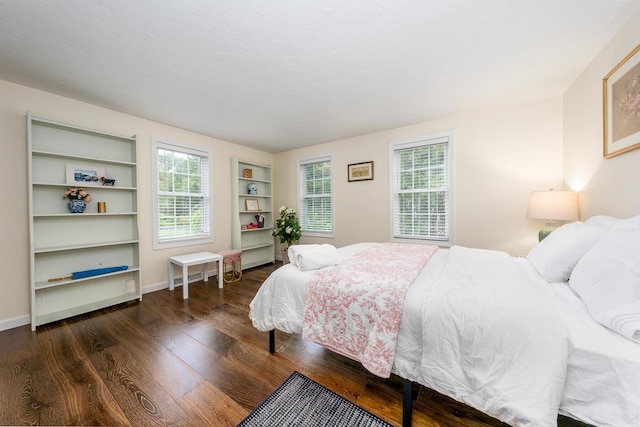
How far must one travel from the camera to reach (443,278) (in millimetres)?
1442

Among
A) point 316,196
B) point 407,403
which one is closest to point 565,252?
point 407,403

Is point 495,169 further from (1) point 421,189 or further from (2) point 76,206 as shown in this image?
(2) point 76,206

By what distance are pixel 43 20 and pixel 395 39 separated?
2.47m

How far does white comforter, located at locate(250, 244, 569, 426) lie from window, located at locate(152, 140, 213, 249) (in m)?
3.60

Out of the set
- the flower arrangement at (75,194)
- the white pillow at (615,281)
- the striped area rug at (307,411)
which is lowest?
the striped area rug at (307,411)

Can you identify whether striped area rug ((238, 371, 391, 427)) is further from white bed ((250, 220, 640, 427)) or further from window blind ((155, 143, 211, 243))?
window blind ((155, 143, 211, 243))

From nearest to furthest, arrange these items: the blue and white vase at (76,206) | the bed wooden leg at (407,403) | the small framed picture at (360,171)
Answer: the bed wooden leg at (407,403)
the blue and white vase at (76,206)
the small framed picture at (360,171)

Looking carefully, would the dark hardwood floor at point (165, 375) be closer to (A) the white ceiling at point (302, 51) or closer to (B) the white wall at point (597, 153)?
(B) the white wall at point (597, 153)

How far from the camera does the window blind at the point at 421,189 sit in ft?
11.0

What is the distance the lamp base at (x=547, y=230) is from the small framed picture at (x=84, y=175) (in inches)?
202

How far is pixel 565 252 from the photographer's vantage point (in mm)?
1433

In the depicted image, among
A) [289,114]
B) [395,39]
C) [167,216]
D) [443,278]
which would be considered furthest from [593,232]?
[167,216]

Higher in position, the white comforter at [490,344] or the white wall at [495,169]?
the white wall at [495,169]

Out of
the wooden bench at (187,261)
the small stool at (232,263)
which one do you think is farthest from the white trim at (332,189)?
the wooden bench at (187,261)
